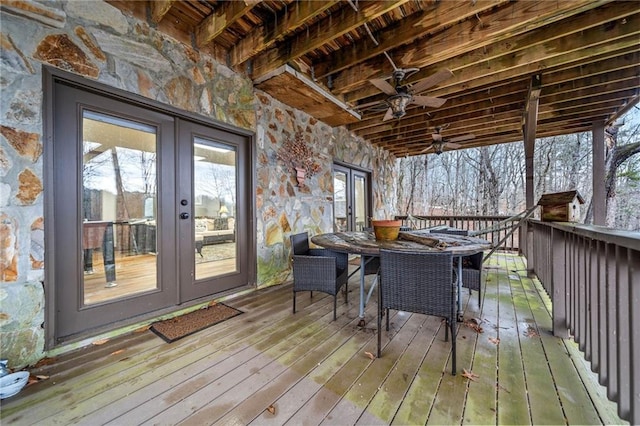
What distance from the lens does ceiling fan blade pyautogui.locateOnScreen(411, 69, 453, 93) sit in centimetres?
239

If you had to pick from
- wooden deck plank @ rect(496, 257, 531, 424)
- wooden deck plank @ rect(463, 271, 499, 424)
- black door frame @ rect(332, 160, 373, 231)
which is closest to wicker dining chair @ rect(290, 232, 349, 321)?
wooden deck plank @ rect(463, 271, 499, 424)

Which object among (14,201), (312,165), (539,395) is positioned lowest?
(539,395)

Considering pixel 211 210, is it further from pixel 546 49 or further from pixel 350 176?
pixel 546 49

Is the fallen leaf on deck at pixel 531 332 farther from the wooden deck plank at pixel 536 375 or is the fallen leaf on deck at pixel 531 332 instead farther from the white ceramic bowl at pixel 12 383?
the white ceramic bowl at pixel 12 383

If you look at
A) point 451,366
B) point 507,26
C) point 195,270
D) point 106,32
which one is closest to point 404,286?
point 451,366

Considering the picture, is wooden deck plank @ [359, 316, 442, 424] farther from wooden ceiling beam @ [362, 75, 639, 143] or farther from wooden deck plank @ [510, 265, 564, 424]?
wooden ceiling beam @ [362, 75, 639, 143]

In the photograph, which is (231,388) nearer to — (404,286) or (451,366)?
(404,286)

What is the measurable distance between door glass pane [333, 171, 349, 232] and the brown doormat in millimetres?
2792

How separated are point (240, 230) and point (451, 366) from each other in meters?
2.53

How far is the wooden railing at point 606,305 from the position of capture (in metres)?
1.01

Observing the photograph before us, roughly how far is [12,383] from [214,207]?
1.90 m

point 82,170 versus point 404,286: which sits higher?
point 82,170

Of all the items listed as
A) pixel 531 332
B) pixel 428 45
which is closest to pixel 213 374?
pixel 531 332

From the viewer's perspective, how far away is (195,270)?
270cm
